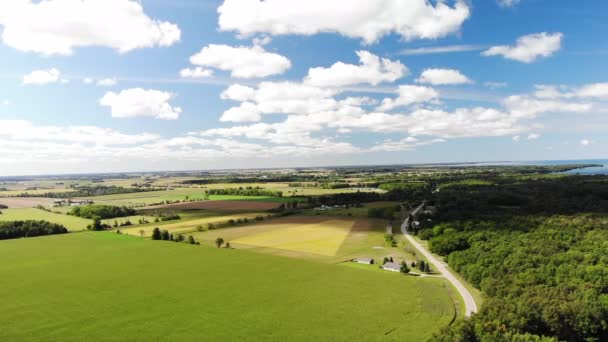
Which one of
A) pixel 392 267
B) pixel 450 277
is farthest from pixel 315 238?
pixel 450 277

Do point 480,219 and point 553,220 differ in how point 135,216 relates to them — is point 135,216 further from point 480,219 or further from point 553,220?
point 553,220

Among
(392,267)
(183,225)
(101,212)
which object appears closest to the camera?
(392,267)

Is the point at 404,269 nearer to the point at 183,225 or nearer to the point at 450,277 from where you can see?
the point at 450,277

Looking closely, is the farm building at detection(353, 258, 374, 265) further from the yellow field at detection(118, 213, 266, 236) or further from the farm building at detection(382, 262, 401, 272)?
the yellow field at detection(118, 213, 266, 236)

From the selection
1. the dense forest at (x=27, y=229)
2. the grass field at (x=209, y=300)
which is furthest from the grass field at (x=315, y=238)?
the dense forest at (x=27, y=229)

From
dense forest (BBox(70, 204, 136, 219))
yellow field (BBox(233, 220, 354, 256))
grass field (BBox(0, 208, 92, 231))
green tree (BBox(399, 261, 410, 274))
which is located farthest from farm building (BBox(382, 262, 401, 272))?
dense forest (BBox(70, 204, 136, 219))

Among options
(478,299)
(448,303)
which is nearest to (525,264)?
(478,299)
